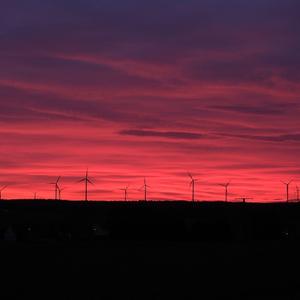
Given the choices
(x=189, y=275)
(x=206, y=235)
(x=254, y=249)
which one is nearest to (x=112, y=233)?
(x=206, y=235)

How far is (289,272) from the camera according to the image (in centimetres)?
6550

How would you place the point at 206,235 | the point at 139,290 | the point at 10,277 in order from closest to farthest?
the point at 139,290
the point at 10,277
the point at 206,235

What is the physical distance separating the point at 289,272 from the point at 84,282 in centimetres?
1804

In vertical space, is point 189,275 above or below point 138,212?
below

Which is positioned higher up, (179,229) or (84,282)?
(179,229)

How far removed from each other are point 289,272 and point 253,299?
60.2ft

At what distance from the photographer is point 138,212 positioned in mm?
134625

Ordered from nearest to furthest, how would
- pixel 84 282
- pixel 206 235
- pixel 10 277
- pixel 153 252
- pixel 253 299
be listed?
1. pixel 253 299
2. pixel 84 282
3. pixel 10 277
4. pixel 153 252
5. pixel 206 235

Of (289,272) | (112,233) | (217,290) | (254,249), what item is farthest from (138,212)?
(217,290)

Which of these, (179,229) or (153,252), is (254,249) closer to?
(153,252)

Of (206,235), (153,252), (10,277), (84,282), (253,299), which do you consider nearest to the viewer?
(253,299)

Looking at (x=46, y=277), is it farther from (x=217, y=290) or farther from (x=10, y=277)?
(x=217, y=290)

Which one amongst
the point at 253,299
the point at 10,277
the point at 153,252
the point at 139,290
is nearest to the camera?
the point at 253,299

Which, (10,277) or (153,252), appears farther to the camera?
(153,252)
